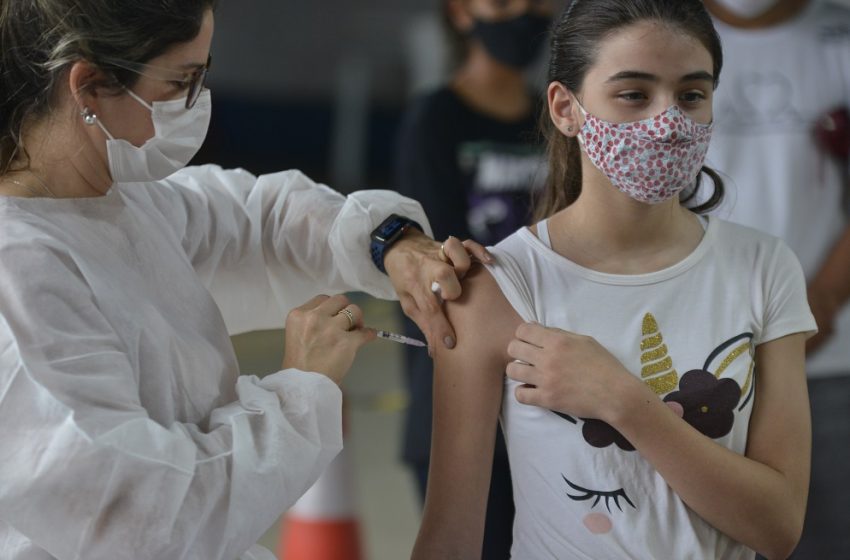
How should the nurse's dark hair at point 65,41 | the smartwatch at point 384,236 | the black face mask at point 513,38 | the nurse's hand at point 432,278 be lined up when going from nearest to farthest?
the nurse's dark hair at point 65,41 < the nurse's hand at point 432,278 < the smartwatch at point 384,236 < the black face mask at point 513,38

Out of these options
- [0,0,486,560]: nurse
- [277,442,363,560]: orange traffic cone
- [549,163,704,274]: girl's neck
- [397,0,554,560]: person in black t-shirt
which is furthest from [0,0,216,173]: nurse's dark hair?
[277,442,363,560]: orange traffic cone

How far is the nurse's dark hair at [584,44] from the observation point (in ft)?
5.30

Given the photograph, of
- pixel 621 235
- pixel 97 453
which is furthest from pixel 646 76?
pixel 97 453

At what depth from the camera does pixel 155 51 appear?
58.2 inches

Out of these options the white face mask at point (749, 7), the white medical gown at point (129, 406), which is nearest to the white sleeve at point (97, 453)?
the white medical gown at point (129, 406)

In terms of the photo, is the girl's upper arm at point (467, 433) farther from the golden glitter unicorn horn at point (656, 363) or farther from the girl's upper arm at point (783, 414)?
the girl's upper arm at point (783, 414)

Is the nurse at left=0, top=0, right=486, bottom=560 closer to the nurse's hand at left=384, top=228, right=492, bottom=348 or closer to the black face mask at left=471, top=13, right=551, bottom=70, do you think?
the nurse's hand at left=384, top=228, right=492, bottom=348

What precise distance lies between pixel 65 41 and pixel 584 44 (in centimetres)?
70

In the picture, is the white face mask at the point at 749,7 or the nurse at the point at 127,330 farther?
the white face mask at the point at 749,7

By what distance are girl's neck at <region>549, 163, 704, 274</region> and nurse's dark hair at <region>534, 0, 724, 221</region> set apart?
0.12 metres

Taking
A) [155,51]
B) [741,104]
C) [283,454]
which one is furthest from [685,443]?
[741,104]

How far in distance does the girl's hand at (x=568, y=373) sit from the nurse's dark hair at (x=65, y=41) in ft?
1.96

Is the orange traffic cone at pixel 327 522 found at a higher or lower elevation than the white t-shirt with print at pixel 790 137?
lower

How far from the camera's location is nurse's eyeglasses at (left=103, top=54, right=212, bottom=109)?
147 cm
